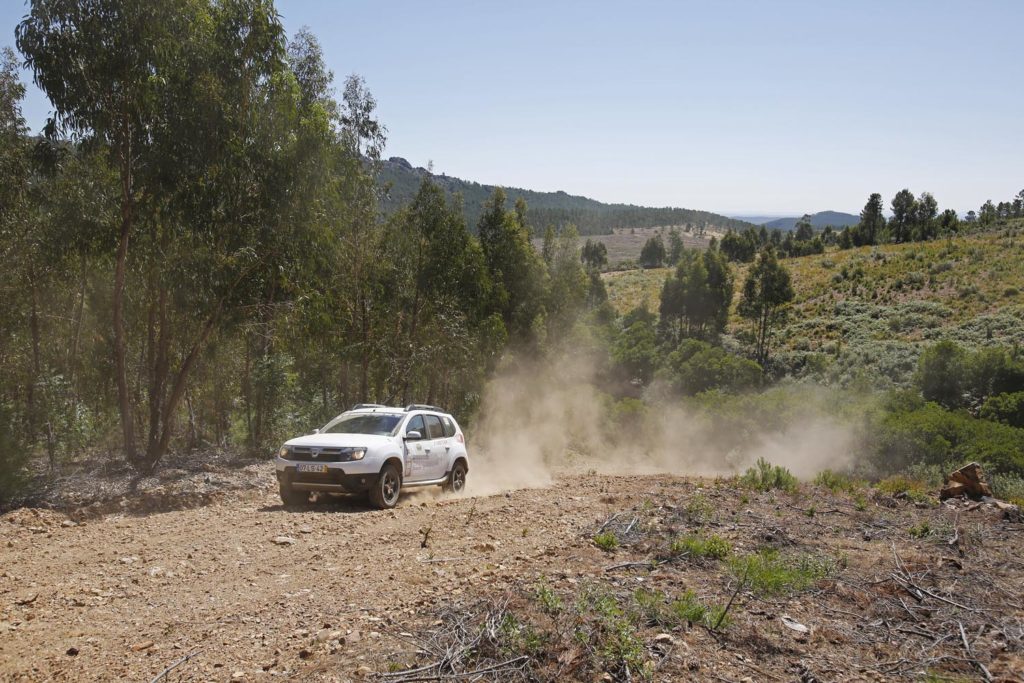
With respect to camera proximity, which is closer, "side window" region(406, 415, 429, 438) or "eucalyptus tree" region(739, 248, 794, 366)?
"side window" region(406, 415, 429, 438)

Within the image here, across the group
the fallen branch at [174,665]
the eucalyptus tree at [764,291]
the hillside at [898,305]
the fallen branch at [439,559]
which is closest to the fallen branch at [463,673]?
the fallen branch at [174,665]

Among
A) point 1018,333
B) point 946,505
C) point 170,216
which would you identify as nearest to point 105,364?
point 170,216

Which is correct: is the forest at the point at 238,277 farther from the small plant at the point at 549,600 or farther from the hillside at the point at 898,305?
the hillside at the point at 898,305

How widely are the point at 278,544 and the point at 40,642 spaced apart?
10.6 ft

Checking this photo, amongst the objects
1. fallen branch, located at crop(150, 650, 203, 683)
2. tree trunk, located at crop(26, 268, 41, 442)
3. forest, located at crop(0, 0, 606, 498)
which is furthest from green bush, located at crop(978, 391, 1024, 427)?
tree trunk, located at crop(26, 268, 41, 442)

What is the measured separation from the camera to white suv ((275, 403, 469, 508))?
36.3ft

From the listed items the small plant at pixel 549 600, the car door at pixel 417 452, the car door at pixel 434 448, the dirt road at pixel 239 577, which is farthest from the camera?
the car door at pixel 434 448

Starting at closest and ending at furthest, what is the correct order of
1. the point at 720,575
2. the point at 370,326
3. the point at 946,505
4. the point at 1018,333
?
the point at 720,575
the point at 946,505
the point at 370,326
the point at 1018,333

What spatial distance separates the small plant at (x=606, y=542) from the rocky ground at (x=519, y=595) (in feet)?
0.08

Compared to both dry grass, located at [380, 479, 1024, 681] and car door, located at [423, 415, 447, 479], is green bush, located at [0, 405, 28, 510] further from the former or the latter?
dry grass, located at [380, 479, 1024, 681]

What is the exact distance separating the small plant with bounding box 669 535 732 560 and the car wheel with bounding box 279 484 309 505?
247 inches

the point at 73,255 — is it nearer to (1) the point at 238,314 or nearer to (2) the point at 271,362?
(1) the point at 238,314

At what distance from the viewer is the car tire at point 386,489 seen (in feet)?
36.7

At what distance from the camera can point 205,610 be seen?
20.5 ft
